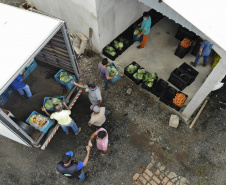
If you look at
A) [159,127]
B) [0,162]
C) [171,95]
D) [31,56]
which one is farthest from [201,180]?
[0,162]

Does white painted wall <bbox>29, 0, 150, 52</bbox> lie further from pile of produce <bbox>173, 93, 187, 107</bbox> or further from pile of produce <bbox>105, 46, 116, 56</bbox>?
pile of produce <bbox>173, 93, 187, 107</bbox>

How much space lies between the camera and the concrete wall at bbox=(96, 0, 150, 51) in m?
7.73

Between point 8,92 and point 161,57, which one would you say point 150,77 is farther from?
point 8,92

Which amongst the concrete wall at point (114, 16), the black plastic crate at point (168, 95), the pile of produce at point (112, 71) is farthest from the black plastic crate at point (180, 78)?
the concrete wall at point (114, 16)

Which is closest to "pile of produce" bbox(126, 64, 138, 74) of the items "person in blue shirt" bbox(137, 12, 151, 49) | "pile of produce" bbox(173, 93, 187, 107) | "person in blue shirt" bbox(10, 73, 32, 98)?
"person in blue shirt" bbox(137, 12, 151, 49)

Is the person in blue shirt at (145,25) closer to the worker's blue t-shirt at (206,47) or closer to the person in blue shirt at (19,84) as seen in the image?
the worker's blue t-shirt at (206,47)

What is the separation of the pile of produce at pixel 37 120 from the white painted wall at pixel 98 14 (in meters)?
4.11

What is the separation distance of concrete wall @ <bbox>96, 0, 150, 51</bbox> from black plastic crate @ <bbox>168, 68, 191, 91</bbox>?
331cm

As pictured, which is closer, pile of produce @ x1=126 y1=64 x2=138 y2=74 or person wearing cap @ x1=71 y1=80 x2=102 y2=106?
person wearing cap @ x1=71 y1=80 x2=102 y2=106

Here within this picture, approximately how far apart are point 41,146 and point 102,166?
7.61ft

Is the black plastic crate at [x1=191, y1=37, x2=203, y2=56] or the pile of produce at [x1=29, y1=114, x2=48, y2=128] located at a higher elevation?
the black plastic crate at [x1=191, y1=37, x2=203, y2=56]

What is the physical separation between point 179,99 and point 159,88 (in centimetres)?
94

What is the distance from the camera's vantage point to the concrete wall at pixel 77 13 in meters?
7.69

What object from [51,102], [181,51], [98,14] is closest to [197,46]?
[181,51]
